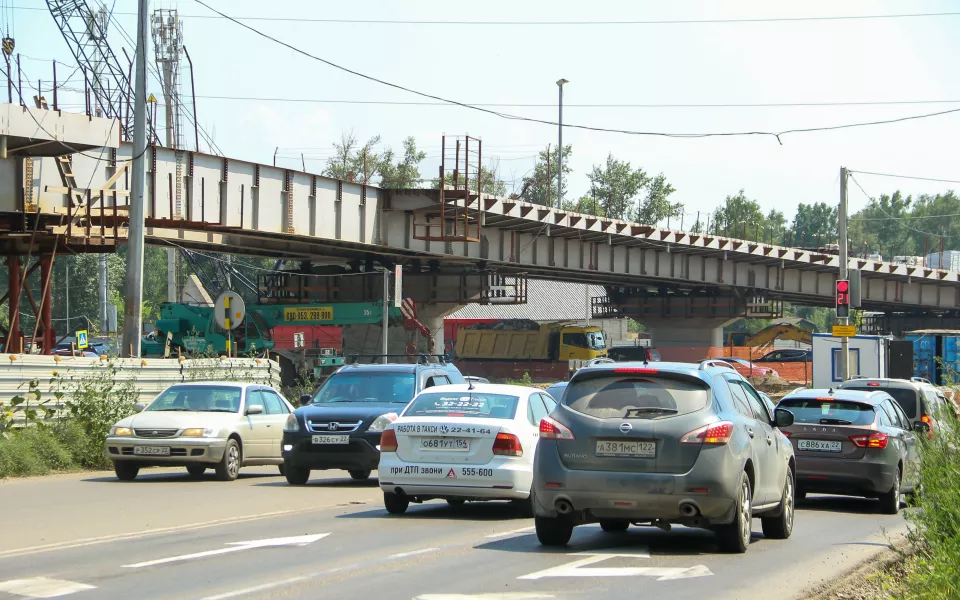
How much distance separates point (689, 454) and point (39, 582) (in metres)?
4.94

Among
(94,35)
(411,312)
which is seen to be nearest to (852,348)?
(411,312)

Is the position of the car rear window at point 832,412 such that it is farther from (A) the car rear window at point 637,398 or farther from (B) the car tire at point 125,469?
(B) the car tire at point 125,469

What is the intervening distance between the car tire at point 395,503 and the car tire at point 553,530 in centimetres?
293

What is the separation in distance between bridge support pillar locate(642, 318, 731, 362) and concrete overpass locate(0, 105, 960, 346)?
0.38 feet

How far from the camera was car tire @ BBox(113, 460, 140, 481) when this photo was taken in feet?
55.7

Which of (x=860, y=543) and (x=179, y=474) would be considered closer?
(x=860, y=543)

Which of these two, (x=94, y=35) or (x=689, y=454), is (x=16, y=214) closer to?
(x=689, y=454)

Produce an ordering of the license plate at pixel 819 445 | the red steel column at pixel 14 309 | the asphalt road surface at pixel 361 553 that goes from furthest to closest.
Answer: the red steel column at pixel 14 309 < the license plate at pixel 819 445 < the asphalt road surface at pixel 361 553

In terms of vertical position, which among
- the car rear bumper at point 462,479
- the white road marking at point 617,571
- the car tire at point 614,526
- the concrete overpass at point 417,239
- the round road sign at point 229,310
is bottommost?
the car tire at point 614,526

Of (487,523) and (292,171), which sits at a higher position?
(292,171)

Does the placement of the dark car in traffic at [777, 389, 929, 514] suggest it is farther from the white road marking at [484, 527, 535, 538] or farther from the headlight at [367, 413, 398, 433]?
the headlight at [367, 413, 398, 433]

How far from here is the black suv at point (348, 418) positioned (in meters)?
15.6

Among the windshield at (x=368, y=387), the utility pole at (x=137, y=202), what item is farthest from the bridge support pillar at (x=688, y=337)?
the windshield at (x=368, y=387)

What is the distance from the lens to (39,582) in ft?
26.3
